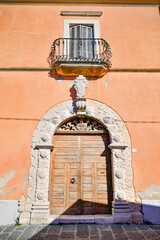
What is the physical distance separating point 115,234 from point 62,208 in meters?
1.50

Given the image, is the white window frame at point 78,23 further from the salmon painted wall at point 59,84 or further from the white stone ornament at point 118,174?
the white stone ornament at point 118,174

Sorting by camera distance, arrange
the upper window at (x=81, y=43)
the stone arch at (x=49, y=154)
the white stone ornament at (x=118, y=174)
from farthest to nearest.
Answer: the upper window at (x=81, y=43)
the white stone ornament at (x=118, y=174)
the stone arch at (x=49, y=154)

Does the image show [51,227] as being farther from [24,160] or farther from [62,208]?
[24,160]

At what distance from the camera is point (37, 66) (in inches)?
212

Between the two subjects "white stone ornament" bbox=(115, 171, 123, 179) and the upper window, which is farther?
the upper window

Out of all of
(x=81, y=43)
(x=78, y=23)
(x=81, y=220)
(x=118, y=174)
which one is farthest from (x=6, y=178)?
(x=78, y=23)

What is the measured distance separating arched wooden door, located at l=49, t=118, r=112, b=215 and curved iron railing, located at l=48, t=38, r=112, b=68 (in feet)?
6.71

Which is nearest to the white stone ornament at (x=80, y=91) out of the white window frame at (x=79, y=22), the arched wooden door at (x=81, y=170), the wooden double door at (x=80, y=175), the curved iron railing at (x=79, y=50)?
the arched wooden door at (x=81, y=170)

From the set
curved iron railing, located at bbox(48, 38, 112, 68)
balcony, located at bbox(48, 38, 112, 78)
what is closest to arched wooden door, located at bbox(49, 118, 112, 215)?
balcony, located at bbox(48, 38, 112, 78)

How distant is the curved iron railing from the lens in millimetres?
5449

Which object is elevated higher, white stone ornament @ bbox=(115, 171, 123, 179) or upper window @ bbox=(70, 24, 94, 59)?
upper window @ bbox=(70, 24, 94, 59)

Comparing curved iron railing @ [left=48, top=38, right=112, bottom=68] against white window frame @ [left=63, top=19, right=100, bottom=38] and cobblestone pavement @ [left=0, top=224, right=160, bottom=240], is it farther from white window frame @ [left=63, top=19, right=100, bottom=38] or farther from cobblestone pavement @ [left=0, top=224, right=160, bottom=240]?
cobblestone pavement @ [left=0, top=224, right=160, bottom=240]

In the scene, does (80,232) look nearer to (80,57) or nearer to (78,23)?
(80,57)

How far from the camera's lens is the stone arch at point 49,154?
426 centimetres
